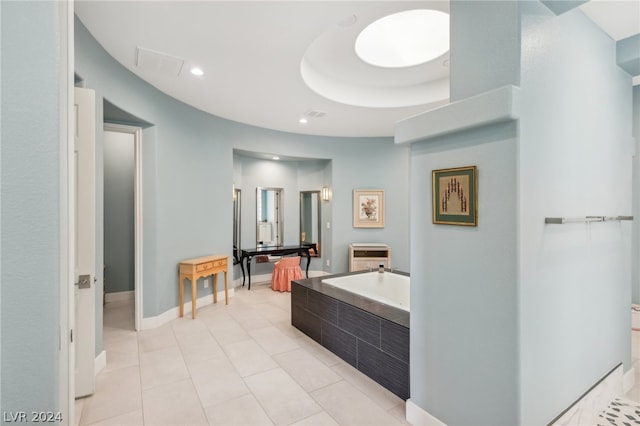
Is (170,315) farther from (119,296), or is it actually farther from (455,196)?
(455,196)

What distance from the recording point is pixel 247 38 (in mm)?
2609

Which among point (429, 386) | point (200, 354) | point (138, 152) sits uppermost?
point (138, 152)

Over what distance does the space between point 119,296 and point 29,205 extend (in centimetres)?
507

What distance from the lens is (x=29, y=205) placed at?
0.72 meters

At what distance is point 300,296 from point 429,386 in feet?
6.28

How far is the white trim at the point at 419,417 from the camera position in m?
1.80

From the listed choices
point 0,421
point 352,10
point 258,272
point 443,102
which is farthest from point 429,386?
point 258,272

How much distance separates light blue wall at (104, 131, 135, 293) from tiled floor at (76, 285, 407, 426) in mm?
1449

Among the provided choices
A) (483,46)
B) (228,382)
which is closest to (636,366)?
(483,46)

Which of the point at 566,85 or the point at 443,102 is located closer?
the point at 566,85

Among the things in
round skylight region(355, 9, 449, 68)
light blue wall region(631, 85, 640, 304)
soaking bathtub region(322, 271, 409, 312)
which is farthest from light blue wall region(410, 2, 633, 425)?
light blue wall region(631, 85, 640, 304)

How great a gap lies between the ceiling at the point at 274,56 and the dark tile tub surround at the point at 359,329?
2.41 m

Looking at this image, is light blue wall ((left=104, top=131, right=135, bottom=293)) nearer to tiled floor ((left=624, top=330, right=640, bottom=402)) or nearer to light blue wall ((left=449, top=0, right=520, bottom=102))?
light blue wall ((left=449, top=0, right=520, bottom=102))

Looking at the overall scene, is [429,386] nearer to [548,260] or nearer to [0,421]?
[548,260]
